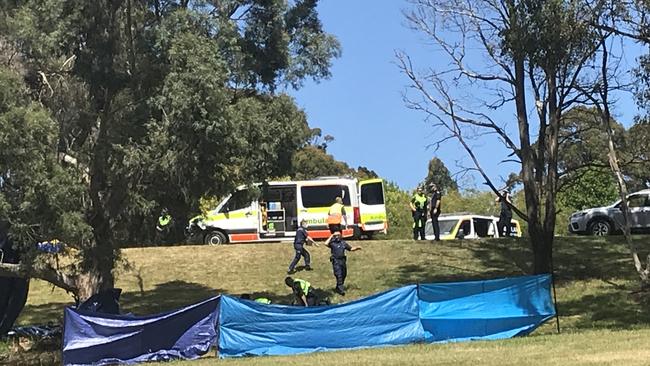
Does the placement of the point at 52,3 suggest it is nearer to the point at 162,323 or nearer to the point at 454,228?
the point at 162,323

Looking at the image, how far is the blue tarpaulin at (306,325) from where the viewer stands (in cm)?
1432

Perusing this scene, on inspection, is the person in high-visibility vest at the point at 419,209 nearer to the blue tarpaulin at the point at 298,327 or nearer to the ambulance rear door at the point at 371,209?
the ambulance rear door at the point at 371,209

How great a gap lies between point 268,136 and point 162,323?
16.6 feet

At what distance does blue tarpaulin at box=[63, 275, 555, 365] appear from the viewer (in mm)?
14320

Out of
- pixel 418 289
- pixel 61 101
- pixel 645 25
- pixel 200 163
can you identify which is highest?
pixel 645 25

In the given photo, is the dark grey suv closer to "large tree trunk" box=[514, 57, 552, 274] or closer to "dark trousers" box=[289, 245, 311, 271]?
"large tree trunk" box=[514, 57, 552, 274]

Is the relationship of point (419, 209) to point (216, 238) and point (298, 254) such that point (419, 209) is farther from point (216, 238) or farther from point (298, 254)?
point (216, 238)

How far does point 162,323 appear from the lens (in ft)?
47.7

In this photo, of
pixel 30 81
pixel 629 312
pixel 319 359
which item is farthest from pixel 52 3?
pixel 629 312

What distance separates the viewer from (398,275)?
893 inches

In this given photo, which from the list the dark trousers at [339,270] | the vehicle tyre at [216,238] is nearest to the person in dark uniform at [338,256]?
the dark trousers at [339,270]

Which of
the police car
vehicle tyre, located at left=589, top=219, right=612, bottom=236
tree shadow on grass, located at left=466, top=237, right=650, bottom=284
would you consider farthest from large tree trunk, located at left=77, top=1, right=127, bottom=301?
vehicle tyre, located at left=589, top=219, right=612, bottom=236

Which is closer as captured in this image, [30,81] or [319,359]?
[319,359]

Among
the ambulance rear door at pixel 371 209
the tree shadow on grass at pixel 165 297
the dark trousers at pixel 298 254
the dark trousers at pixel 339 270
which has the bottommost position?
the tree shadow on grass at pixel 165 297
